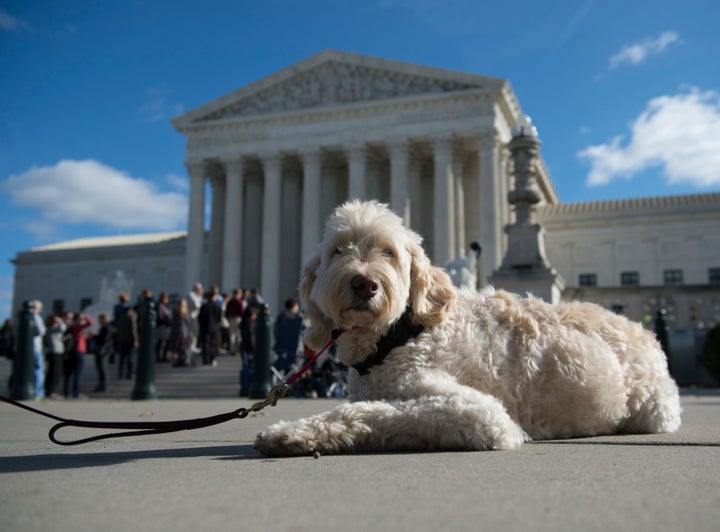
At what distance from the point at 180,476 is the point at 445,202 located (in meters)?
40.2

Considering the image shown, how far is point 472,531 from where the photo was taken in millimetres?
1802

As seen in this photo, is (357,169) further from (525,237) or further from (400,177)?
(525,237)

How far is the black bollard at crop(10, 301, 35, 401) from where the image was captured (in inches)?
544

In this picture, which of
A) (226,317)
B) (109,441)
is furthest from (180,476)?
(226,317)

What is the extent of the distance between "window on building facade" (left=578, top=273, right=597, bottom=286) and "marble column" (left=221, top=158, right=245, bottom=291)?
2424 cm

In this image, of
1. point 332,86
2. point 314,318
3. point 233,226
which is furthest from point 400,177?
point 314,318

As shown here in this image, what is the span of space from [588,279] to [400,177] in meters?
16.1

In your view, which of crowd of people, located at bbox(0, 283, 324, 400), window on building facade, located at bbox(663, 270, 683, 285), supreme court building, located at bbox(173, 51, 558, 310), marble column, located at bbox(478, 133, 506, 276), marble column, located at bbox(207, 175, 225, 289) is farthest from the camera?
marble column, located at bbox(207, 175, 225, 289)

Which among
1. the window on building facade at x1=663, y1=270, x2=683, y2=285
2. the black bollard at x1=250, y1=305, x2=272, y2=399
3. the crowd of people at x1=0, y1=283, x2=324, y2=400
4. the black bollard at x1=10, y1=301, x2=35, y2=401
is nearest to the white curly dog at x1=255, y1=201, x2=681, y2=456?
the black bollard at x1=250, y1=305, x2=272, y2=399

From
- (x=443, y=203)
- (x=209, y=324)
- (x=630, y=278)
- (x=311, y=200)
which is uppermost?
(x=311, y=200)

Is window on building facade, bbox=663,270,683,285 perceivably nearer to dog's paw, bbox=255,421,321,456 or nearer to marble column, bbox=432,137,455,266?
marble column, bbox=432,137,455,266

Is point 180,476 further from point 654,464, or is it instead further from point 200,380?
point 200,380

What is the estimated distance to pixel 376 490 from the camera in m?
2.38

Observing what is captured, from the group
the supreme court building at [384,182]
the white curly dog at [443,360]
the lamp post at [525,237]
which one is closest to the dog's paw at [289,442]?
the white curly dog at [443,360]
